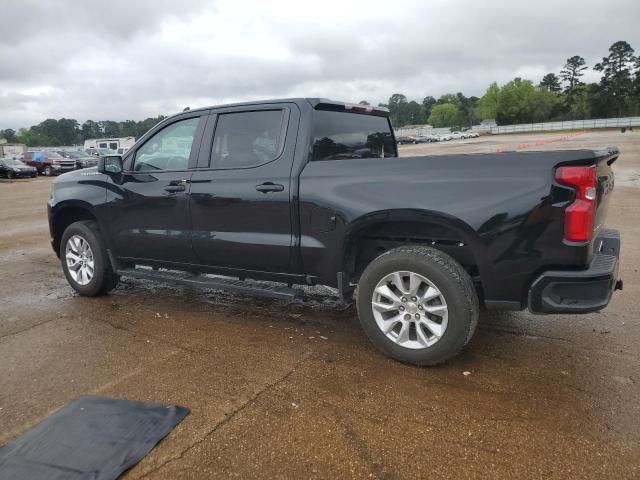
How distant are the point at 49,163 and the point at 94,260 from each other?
31.3 m

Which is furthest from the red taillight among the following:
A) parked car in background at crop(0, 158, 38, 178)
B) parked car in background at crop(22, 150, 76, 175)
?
parked car in background at crop(22, 150, 76, 175)

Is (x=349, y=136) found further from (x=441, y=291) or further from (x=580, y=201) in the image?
(x=580, y=201)

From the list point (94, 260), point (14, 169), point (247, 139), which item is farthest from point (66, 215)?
point (14, 169)

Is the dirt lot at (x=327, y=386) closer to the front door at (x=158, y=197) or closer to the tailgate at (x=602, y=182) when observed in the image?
the front door at (x=158, y=197)

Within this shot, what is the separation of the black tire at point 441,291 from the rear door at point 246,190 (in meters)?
0.78

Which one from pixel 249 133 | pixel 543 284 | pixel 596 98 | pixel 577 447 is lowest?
pixel 577 447

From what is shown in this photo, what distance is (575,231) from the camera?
3.10 m

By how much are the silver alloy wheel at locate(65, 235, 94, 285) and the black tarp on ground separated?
2.44m

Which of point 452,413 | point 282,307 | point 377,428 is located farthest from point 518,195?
point 282,307

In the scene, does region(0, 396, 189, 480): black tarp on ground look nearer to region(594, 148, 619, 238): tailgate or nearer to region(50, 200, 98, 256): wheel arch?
region(50, 200, 98, 256): wheel arch

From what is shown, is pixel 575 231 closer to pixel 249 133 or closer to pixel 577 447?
pixel 577 447

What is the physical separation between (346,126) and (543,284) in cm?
214

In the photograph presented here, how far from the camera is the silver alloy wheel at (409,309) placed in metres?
3.51

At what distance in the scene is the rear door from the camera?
13.4ft
